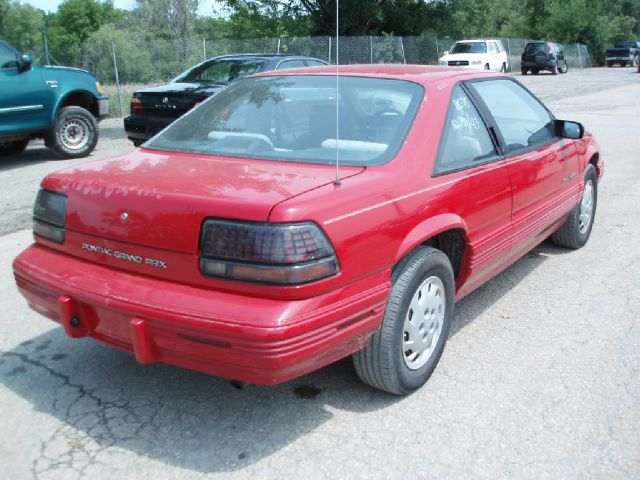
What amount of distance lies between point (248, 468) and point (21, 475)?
35.1 inches

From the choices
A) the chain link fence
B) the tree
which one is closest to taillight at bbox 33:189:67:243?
the chain link fence

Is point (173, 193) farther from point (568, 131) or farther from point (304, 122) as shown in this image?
point (568, 131)

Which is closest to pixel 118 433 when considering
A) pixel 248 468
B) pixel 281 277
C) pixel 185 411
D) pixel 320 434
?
pixel 185 411

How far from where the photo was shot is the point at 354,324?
2.70 meters

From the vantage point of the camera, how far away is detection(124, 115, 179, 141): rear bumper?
934 cm

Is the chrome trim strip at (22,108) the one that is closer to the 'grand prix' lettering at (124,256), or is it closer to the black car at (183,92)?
the black car at (183,92)

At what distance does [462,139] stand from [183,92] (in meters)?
6.50

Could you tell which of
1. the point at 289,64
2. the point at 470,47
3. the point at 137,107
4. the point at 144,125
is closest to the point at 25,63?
the point at 137,107

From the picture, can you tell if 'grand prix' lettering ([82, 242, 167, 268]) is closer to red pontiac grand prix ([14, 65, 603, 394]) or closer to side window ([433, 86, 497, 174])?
red pontiac grand prix ([14, 65, 603, 394])

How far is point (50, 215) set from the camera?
312cm

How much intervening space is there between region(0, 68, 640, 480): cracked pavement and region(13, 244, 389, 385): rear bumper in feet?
1.30

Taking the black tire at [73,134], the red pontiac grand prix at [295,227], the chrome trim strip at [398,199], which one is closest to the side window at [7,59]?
the black tire at [73,134]

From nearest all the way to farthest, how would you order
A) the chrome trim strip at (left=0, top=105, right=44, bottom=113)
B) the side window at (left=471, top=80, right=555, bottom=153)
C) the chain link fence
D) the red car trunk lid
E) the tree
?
the red car trunk lid, the side window at (left=471, top=80, right=555, bottom=153), the chrome trim strip at (left=0, top=105, right=44, bottom=113), the chain link fence, the tree

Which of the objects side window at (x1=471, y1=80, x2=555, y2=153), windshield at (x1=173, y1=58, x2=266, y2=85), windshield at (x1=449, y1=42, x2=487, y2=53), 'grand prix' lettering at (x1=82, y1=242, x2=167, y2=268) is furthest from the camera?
windshield at (x1=449, y1=42, x2=487, y2=53)
